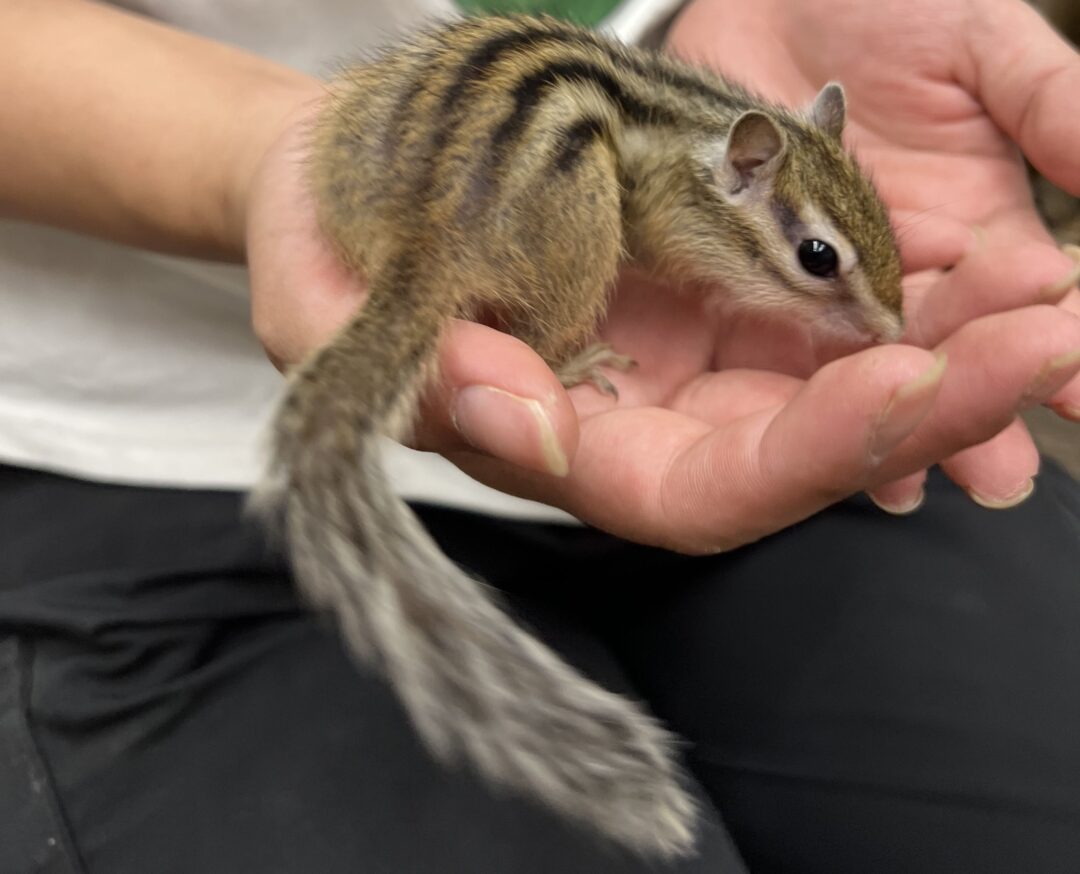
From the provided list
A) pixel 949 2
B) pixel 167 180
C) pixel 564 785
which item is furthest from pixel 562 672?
pixel 949 2

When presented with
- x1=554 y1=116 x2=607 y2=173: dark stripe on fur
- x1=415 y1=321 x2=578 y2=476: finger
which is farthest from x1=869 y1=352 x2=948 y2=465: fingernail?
x1=554 y1=116 x2=607 y2=173: dark stripe on fur

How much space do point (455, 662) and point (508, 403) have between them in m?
0.27

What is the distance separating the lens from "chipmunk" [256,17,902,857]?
79 cm

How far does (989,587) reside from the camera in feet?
4.05

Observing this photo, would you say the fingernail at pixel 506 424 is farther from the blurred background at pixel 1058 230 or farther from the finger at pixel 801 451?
the blurred background at pixel 1058 230

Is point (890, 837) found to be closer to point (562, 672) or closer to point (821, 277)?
point (562, 672)

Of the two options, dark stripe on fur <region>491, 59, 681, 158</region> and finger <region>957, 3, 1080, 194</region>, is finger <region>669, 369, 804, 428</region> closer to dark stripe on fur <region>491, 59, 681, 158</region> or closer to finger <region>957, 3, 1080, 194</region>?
dark stripe on fur <region>491, 59, 681, 158</region>

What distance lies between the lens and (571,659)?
1.32 metres

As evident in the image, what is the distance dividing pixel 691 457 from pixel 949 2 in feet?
3.61

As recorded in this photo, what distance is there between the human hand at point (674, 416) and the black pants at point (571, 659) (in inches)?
12.7

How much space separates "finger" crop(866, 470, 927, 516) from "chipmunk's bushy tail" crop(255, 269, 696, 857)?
55 cm

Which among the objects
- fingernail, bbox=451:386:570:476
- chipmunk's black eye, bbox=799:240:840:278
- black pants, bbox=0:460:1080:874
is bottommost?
black pants, bbox=0:460:1080:874

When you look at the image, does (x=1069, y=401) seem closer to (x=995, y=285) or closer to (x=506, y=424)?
(x=995, y=285)

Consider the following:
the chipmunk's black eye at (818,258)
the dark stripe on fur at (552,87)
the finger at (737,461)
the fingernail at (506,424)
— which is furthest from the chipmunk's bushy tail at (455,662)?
the chipmunk's black eye at (818,258)
